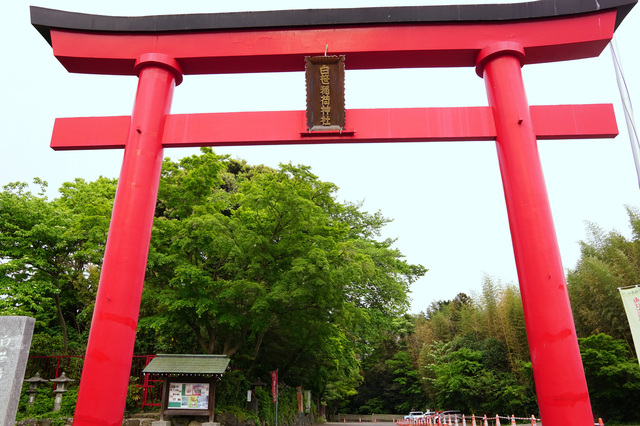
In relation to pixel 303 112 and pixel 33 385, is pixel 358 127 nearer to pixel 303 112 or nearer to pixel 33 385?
pixel 303 112

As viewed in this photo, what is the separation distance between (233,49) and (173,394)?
8.87 meters

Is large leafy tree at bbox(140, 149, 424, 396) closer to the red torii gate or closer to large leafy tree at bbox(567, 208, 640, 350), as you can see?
the red torii gate

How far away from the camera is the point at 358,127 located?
22.1 feet

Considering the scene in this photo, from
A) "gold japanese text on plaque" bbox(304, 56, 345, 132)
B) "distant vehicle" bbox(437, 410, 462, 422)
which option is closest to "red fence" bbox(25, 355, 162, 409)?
"gold japanese text on plaque" bbox(304, 56, 345, 132)

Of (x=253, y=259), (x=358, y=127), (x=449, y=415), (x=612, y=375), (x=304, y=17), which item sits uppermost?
(x=304, y=17)

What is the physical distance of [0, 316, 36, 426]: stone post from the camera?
497 cm

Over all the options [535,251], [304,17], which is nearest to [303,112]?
[304,17]

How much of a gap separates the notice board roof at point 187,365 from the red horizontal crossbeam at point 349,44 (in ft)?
24.6

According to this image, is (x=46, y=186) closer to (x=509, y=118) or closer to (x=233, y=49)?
(x=233, y=49)

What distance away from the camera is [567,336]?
5535 millimetres

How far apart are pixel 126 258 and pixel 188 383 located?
22.7ft

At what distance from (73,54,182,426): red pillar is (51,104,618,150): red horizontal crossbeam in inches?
13.7

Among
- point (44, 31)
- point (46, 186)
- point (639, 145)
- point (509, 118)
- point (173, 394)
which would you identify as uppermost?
point (46, 186)

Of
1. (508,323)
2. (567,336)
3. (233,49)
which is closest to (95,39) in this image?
(233,49)
